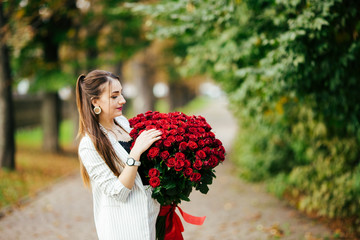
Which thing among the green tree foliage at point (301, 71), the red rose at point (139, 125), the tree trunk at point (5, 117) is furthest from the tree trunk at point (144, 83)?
the red rose at point (139, 125)

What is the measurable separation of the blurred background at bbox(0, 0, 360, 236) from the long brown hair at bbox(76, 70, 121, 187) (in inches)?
82.3

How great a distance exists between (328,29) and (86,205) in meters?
5.50

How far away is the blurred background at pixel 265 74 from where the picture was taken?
411cm

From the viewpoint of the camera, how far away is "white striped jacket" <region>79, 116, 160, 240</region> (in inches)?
96.1

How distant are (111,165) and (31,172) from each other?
7619mm

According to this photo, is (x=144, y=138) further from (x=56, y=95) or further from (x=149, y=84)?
(x=149, y=84)

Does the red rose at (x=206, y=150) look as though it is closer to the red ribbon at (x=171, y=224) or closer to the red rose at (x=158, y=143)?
the red rose at (x=158, y=143)

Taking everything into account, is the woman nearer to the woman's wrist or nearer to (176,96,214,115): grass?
the woman's wrist

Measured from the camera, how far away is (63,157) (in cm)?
1201

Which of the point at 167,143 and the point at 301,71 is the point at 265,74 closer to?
the point at 301,71

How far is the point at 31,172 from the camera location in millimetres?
9297

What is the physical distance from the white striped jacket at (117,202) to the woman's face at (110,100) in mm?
160

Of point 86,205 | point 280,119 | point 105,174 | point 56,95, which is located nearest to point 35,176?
point 86,205

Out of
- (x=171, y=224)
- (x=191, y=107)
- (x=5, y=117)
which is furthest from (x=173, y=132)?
(x=191, y=107)
